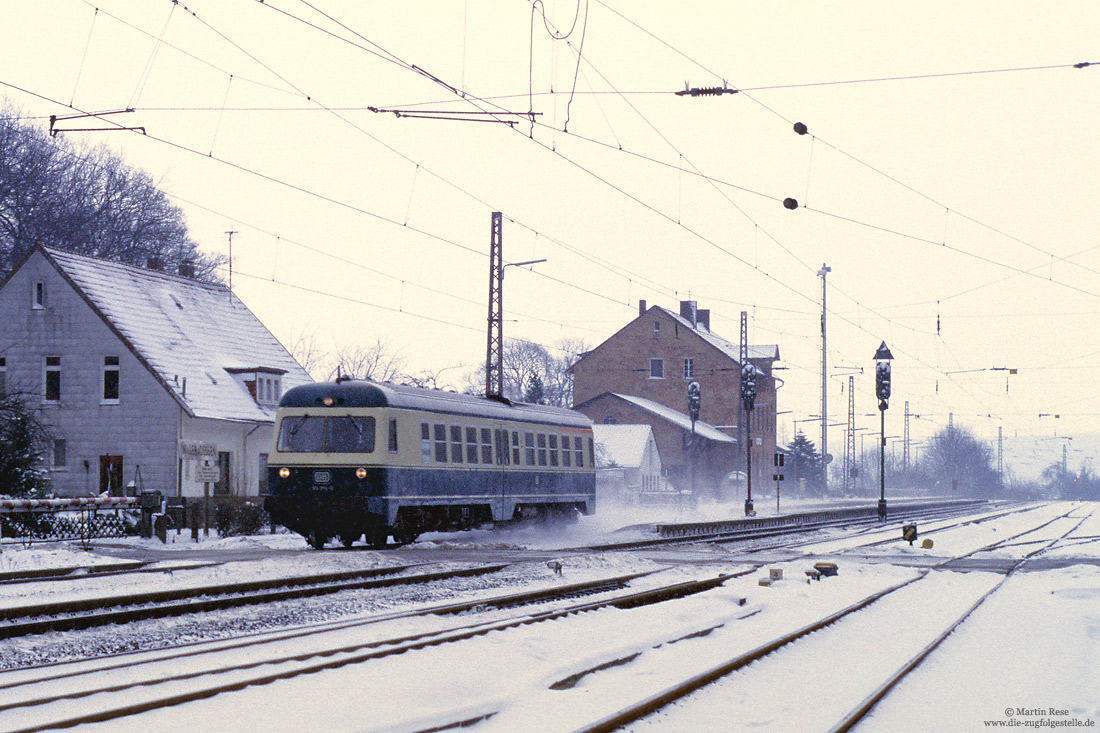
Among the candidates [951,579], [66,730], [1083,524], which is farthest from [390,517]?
[1083,524]

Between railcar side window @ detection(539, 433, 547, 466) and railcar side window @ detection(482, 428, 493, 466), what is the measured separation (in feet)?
9.19

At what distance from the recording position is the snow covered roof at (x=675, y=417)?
256ft

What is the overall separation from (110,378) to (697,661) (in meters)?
31.8

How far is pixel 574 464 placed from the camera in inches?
1260

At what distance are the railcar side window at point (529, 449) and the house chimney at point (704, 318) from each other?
70103mm

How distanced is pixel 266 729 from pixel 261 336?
39186mm

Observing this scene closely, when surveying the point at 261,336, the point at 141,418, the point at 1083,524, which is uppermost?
the point at 261,336

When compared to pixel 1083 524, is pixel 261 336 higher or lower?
higher

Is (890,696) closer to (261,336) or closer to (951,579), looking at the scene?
(951,579)

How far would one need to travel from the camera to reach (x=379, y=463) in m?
23.1

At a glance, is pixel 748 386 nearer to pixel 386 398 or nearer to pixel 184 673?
pixel 386 398

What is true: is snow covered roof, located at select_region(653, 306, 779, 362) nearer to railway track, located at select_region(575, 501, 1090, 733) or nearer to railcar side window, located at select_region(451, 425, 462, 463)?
railcar side window, located at select_region(451, 425, 462, 463)

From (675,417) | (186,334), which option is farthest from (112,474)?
(675,417)

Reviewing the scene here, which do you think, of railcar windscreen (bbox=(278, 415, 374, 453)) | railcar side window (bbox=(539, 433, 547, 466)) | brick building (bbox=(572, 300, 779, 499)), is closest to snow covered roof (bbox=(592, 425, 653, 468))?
brick building (bbox=(572, 300, 779, 499))
